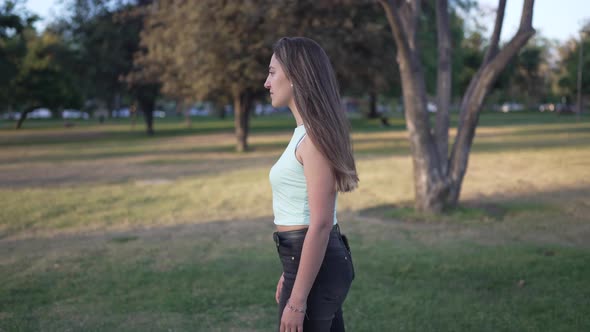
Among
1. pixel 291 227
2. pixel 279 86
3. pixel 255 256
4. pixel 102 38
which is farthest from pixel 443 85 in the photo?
pixel 102 38

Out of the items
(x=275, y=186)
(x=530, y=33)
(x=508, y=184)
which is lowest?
(x=508, y=184)

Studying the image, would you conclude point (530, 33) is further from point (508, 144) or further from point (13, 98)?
point (13, 98)

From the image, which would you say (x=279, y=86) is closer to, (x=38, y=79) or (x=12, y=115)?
(x=38, y=79)

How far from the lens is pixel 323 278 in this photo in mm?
2170

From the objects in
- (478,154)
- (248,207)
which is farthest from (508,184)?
(478,154)

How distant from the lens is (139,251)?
7.16 metres

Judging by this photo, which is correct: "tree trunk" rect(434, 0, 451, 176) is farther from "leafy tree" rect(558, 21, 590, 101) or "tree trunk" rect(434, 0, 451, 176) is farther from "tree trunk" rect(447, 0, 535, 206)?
"leafy tree" rect(558, 21, 590, 101)

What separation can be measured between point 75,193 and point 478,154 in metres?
14.8

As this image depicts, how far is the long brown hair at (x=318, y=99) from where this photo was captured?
6.82 feet

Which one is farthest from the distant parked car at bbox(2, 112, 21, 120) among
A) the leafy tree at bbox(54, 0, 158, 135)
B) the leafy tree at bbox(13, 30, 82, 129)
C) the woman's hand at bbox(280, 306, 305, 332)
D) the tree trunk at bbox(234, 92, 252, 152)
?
the woman's hand at bbox(280, 306, 305, 332)

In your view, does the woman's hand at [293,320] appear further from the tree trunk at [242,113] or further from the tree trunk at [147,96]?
the tree trunk at [147,96]

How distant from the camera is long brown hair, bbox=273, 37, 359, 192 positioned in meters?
2.08

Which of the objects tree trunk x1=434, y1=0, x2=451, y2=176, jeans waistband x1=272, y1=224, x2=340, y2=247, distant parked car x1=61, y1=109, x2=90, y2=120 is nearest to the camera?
jeans waistband x1=272, y1=224, x2=340, y2=247

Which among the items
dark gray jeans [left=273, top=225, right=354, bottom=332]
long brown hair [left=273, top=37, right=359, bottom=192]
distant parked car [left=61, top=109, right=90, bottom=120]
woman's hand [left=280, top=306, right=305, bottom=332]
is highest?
distant parked car [left=61, top=109, right=90, bottom=120]
